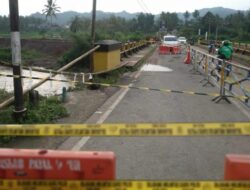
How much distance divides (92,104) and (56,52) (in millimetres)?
61572

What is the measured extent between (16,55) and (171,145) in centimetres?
314

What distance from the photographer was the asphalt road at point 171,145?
214 inches

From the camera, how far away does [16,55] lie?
732 cm

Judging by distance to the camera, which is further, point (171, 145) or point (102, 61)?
point (102, 61)

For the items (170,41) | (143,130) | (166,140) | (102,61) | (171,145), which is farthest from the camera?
(170,41)

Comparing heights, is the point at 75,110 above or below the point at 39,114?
below

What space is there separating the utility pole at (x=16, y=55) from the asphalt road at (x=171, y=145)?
Result: 4.91 feet

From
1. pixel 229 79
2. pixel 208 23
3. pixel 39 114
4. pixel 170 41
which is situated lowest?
pixel 170 41

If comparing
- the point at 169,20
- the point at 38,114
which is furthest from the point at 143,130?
the point at 169,20

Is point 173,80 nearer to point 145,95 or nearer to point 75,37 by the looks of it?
point 145,95

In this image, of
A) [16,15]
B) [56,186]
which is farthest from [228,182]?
[16,15]

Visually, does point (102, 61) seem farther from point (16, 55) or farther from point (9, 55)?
point (9, 55)

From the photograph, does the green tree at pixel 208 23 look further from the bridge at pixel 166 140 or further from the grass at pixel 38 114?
the grass at pixel 38 114

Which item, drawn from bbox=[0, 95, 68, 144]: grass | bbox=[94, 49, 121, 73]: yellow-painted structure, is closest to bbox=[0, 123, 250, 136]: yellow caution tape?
bbox=[0, 95, 68, 144]: grass
